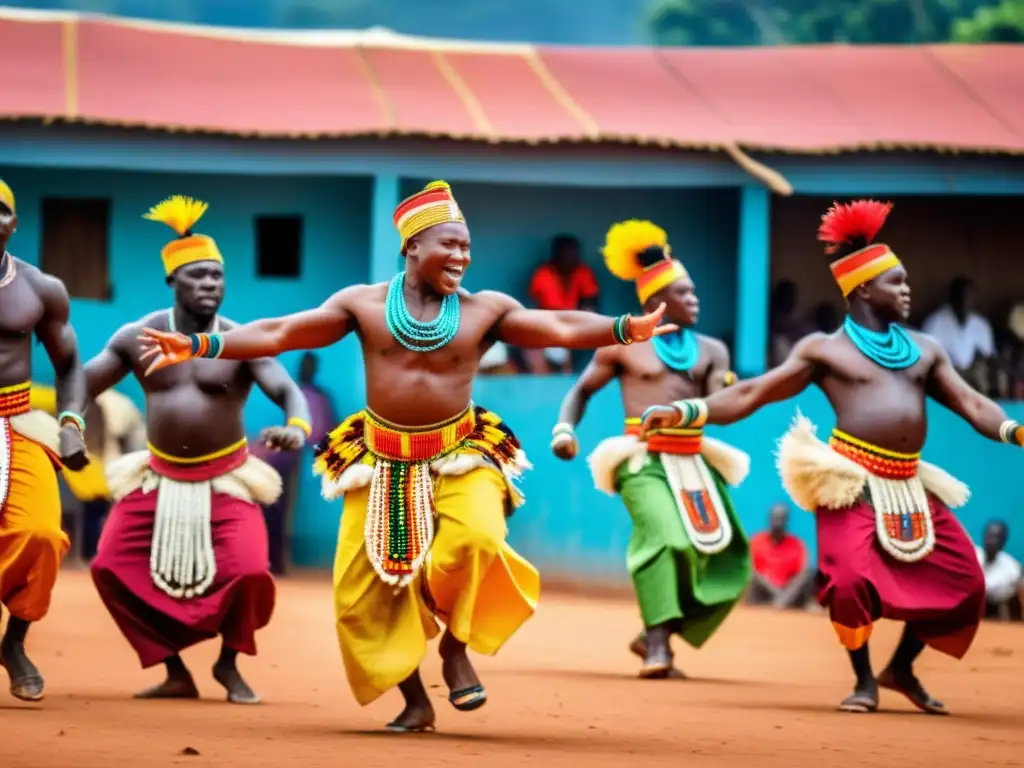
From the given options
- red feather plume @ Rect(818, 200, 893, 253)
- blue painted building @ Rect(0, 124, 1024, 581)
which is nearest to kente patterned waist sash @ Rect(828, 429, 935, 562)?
red feather plume @ Rect(818, 200, 893, 253)

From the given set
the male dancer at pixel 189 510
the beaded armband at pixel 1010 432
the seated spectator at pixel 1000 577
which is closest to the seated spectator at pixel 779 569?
the seated spectator at pixel 1000 577

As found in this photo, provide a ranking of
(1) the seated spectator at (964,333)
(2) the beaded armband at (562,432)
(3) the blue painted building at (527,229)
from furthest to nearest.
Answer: (1) the seated spectator at (964,333) < (3) the blue painted building at (527,229) < (2) the beaded armband at (562,432)

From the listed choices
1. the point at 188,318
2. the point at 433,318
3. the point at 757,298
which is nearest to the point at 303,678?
the point at 188,318

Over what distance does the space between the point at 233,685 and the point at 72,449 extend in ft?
4.61

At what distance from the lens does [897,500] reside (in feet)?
31.6

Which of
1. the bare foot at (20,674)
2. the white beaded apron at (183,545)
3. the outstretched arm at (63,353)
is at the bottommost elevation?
the bare foot at (20,674)

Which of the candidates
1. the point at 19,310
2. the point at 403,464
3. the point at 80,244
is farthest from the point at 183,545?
the point at 80,244

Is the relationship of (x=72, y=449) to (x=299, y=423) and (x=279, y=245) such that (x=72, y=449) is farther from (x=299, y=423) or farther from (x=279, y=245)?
(x=279, y=245)

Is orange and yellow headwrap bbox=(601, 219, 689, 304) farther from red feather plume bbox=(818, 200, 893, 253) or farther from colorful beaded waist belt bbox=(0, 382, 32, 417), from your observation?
colorful beaded waist belt bbox=(0, 382, 32, 417)

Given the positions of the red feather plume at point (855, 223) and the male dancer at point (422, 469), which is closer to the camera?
the male dancer at point (422, 469)

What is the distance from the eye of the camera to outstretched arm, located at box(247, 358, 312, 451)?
29.9ft

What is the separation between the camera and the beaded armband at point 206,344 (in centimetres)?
820

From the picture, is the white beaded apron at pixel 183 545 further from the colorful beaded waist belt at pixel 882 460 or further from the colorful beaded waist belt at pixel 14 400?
the colorful beaded waist belt at pixel 882 460

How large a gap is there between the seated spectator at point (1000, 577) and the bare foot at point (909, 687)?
667cm
